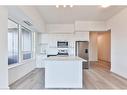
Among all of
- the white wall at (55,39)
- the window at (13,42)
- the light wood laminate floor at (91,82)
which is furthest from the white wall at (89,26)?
the window at (13,42)

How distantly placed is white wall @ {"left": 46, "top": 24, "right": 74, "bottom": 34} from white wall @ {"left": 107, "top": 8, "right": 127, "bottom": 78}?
95.8 inches

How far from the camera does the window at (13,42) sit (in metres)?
5.32

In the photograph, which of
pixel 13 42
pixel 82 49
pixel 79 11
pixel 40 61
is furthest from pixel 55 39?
pixel 13 42

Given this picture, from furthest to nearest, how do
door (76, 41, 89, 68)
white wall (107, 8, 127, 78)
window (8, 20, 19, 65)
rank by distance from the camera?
door (76, 41, 89, 68), white wall (107, 8, 127, 78), window (8, 20, 19, 65)

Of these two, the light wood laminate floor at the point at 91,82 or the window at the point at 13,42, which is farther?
the window at the point at 13,42

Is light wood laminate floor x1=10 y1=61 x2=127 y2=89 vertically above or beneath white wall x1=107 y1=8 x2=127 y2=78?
beneath

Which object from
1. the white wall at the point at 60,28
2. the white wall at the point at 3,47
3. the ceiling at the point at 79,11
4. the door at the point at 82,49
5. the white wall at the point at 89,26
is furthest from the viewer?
the white wall at the point at 60,28

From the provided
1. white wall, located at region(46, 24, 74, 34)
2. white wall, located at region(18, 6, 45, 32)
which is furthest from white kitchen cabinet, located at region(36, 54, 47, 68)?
white wall, located at region(18, 6, 45, 32)

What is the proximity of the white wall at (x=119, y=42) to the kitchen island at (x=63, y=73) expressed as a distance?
2316 mm

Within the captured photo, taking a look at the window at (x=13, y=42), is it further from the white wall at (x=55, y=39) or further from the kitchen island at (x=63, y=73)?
the white wall at (x=55, y=39)

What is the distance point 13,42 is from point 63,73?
235cm

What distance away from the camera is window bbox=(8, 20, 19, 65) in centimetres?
532

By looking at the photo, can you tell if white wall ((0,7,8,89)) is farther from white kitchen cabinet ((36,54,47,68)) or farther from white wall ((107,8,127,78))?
white kitchen cabinet ((36,54,47,68))
